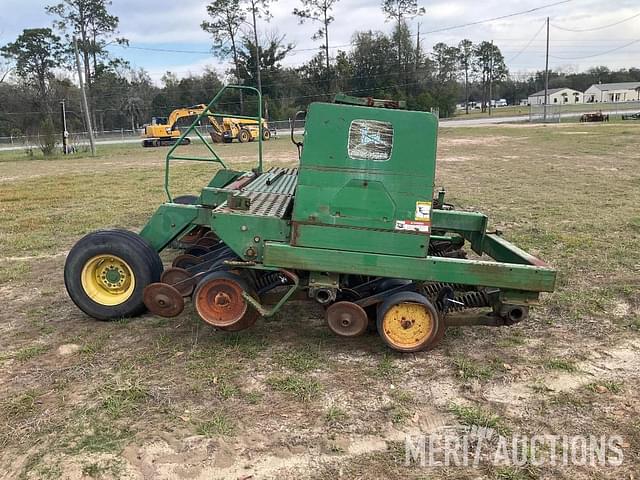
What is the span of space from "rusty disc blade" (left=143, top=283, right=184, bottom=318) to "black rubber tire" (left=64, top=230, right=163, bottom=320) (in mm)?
284

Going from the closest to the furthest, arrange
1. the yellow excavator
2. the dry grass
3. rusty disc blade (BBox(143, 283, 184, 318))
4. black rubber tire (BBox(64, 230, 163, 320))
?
the dry grass < rusty disc blade (BBox(143, 283, 184, 318)) < black rubber tire (BBox(64, 230, 163, 320)) < the yellow excavator

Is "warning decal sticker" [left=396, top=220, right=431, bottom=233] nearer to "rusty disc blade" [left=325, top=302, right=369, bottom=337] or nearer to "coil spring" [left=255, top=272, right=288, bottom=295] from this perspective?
"rusty disc blade" [left=325, top=302, right=369, bottom=337]

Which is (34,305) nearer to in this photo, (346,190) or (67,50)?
(346,190)

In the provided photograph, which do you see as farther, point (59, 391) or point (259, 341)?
point (259, 341)

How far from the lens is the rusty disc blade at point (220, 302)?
3812 millimetres

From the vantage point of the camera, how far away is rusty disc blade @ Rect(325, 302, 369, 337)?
3.73 m

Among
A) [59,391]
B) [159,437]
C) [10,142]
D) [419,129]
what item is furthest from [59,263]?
[10,142]

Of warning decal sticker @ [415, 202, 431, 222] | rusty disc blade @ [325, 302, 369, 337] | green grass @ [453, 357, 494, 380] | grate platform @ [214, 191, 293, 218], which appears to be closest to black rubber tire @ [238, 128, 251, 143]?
grate platform @ [214, 191, 293, 218]

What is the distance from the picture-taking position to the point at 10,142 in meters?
41.7

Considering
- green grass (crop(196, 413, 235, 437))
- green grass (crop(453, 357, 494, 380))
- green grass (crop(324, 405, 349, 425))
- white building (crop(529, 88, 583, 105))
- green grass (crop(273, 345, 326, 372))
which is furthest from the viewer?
white building (crop(529, 88, 583, 105))

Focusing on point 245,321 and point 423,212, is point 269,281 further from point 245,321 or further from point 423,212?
point 423,212

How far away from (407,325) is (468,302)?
594mm

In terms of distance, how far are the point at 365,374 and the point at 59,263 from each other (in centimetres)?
425

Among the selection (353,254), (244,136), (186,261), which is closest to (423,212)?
(353,254)
